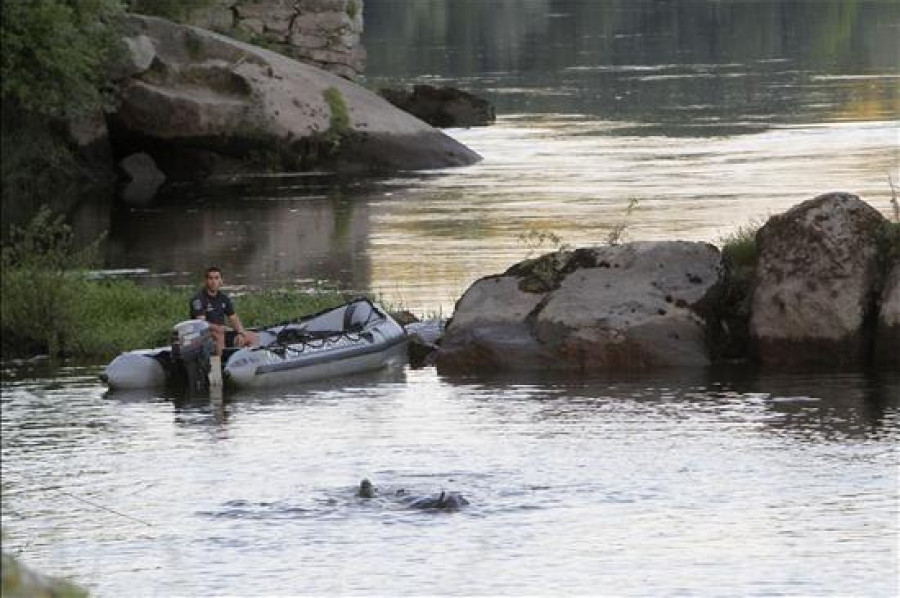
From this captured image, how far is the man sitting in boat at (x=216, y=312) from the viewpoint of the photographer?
3081cm

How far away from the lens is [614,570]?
20.5m

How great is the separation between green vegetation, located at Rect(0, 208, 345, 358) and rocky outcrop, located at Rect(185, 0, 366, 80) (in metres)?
32.7

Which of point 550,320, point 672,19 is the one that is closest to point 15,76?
point 550,320

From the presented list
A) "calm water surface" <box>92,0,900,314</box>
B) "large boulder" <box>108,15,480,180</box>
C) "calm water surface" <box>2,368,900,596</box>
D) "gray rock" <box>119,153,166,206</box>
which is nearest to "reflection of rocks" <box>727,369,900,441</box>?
"calm water surface" <box>2,368,900,596</box>

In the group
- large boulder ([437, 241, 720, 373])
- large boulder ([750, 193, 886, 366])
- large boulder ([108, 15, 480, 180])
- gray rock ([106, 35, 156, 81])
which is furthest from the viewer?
large boulder ([108, 15, 480, 180])

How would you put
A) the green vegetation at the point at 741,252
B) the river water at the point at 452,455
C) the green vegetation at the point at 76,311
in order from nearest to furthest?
1. the river water at the point at 452,455
2. the green vegetation at the point at 76,311
3. the green vegetation at the point at 741,252

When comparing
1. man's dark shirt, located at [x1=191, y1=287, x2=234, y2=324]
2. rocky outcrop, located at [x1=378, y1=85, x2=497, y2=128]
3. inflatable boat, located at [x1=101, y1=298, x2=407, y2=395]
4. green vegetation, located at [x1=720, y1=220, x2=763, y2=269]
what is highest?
rocky outcrop, located at [x1=378, y1=85, x2=497, y2=128]

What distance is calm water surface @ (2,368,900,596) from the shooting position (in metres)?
20.6

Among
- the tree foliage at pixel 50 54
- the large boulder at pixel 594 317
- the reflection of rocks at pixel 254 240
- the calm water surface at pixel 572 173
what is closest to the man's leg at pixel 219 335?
the large boulder at pixel 594 317

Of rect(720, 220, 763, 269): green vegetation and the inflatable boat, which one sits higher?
rect(720, 220, 763, 269): green vegetation

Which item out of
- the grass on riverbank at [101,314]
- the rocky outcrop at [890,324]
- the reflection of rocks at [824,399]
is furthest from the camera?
the grass on riverbank at [101,314]

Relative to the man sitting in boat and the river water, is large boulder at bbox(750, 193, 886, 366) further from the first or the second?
the man sitting in boat

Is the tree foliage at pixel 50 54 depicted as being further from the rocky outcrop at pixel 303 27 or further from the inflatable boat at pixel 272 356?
the inflatable boat at pixel 272 356

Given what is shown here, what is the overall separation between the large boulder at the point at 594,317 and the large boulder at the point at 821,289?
0.99 meters
